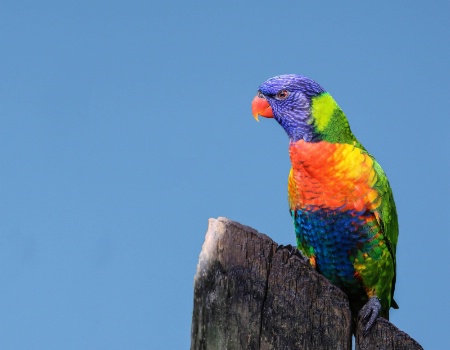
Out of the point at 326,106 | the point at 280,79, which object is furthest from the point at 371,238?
the point at 280,79

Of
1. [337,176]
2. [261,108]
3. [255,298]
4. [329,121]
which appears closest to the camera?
[255,298]

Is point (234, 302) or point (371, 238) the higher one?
point (371, 238)

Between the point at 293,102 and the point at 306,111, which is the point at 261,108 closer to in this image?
the point at 293,102

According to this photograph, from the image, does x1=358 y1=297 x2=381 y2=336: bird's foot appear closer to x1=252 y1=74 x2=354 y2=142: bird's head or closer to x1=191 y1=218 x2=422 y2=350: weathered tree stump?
x1=191 y1=218 x2=422 y2=350: weathered tree stump

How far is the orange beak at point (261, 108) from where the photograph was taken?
157 inches

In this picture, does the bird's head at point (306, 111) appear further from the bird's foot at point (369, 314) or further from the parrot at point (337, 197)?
the bird's foot at point (369, 314)

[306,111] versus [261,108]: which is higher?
[261,108]

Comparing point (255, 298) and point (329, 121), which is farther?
→ point (329, 121)

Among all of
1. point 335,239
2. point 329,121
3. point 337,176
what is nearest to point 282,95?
point 329,121

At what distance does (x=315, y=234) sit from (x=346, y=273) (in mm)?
314

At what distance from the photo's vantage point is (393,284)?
385cm

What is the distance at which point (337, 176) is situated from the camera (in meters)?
3.52

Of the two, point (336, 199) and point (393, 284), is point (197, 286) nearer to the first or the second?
point (336, 199)

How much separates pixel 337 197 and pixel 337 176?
126 millimetres
